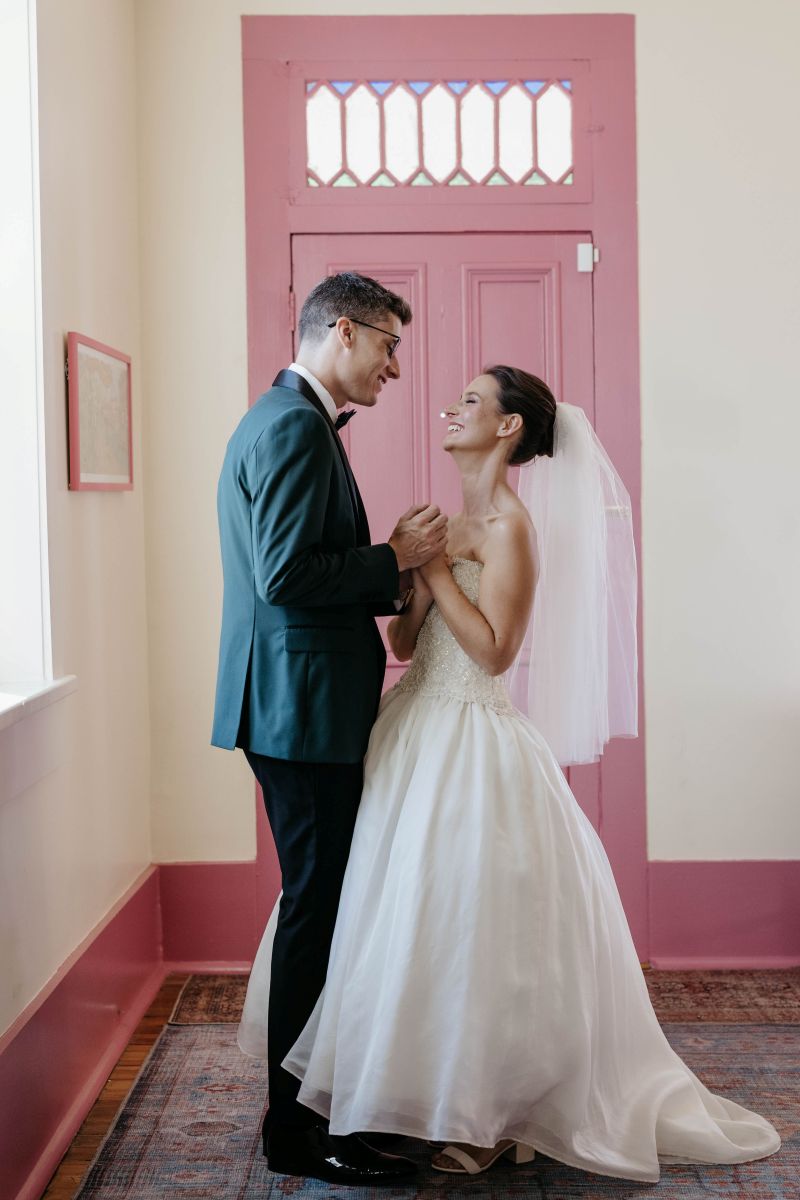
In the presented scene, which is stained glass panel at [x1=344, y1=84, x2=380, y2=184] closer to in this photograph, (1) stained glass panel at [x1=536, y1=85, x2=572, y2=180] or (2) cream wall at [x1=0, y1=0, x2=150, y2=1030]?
(1) stained glass panel at [x1=536, y1=85, x2=572, y2=180]

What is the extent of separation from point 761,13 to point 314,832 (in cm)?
309

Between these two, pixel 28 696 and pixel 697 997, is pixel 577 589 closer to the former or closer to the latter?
pixel 28 696

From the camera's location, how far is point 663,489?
3936 mm

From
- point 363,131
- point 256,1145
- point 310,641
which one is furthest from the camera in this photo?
Answer: point 363,131

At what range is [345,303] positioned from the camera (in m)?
2.58

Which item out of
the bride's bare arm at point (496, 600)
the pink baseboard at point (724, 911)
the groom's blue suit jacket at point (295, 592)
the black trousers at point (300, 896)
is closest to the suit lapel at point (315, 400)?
the groom's blue suit jacket at point (295, 592)

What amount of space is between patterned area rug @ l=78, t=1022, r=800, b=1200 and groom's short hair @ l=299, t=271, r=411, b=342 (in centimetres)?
186

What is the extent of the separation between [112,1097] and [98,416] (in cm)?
178

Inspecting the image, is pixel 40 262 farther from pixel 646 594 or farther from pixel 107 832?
pixel 646 594

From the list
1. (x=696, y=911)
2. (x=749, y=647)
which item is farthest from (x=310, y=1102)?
(x=749, y=647)

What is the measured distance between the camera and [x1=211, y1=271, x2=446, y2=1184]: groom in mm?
2371

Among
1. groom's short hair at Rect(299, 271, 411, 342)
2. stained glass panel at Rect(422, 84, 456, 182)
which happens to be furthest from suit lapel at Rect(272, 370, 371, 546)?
stained glass panel at Rect(422, 84, 456, 182)

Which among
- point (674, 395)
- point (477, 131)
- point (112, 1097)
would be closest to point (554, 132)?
point (477, 131)

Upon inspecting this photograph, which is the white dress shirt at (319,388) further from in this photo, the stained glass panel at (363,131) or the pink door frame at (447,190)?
the stained glass panel at (363,131)
